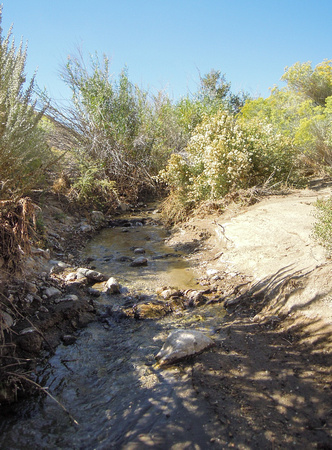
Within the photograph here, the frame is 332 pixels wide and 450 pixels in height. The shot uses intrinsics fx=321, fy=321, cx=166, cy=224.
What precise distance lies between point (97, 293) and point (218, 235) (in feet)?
9.58

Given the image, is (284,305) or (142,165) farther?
(142,165)

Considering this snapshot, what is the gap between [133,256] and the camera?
6.48 m

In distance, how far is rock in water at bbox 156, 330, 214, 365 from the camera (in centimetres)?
308

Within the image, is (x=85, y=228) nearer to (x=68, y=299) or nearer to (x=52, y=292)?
(x=52, y=292)

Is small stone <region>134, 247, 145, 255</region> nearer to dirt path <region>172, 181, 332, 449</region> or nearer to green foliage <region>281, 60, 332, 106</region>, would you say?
dirt path <region>172, 181, 332, 449</region>

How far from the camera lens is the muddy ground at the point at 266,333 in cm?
228

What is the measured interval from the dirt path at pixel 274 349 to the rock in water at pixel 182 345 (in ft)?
0.36

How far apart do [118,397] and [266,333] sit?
1678mm

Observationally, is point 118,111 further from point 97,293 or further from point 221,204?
point 97,293

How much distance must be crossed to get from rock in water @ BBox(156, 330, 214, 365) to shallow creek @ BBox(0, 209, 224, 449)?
0.30 feet

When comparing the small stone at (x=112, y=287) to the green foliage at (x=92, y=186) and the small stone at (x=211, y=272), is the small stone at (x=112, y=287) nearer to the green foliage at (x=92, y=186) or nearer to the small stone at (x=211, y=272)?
the small stone at (x=211, y=272)

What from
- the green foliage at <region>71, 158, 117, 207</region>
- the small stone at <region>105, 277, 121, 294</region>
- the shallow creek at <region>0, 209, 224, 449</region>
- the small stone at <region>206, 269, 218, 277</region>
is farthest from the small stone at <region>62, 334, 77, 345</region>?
the green foliage at <region>71, 158, 117, 207</region>

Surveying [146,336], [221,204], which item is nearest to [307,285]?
[146,336]

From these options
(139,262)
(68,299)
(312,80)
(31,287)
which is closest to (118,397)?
(68,299)
